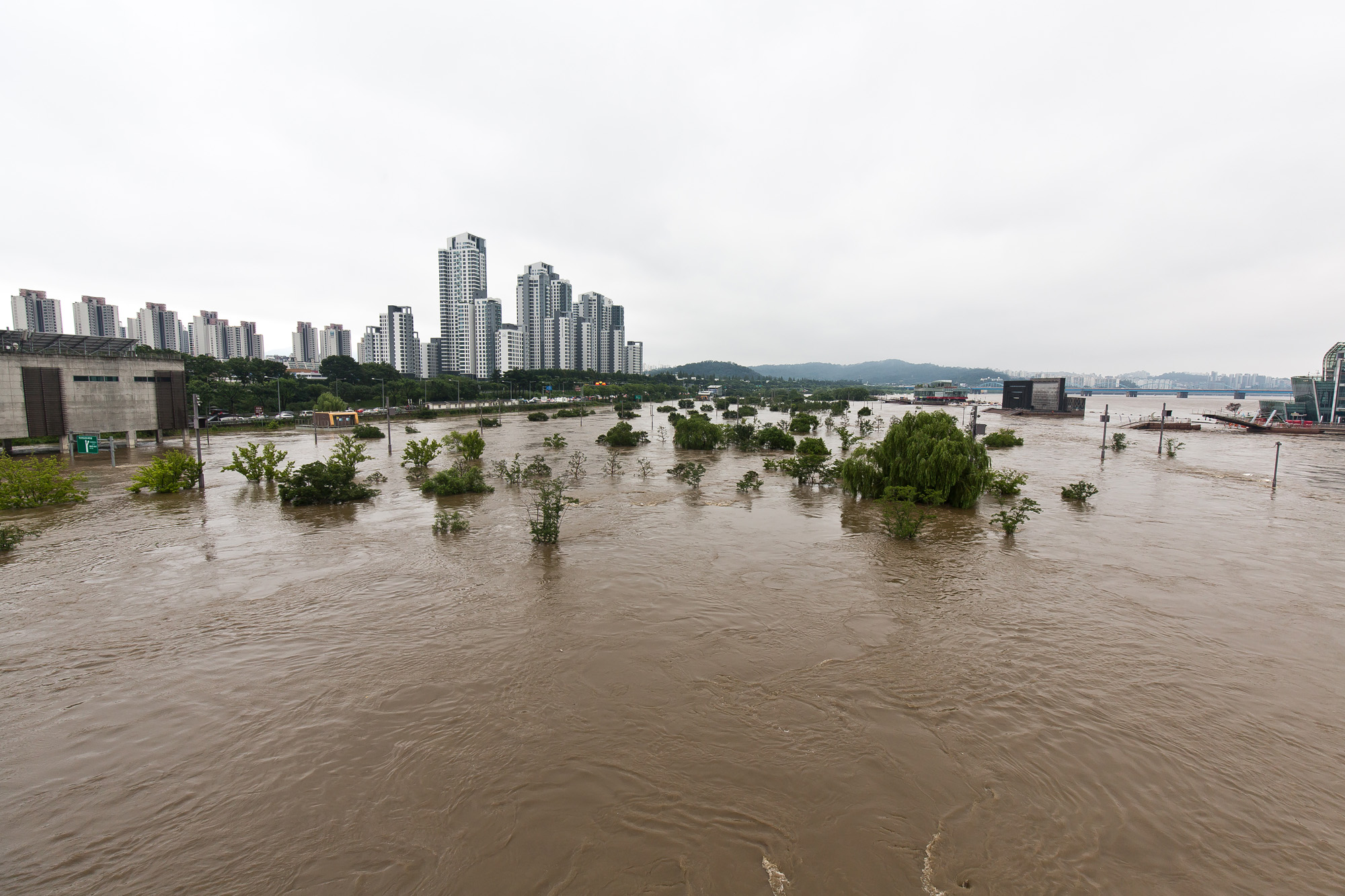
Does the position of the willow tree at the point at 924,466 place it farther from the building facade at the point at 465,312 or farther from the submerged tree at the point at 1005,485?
the building facade at the point at 465,312

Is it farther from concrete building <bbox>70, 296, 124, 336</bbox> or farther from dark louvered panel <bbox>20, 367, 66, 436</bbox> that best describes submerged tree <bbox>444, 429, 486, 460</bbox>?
concrete building <bbox>70, 296, 124, 336</bbox>

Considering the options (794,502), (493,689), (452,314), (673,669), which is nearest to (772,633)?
(673,669)

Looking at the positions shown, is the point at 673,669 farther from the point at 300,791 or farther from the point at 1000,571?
the point at 1000,571

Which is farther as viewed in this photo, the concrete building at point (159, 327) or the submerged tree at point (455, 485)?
the concrete building at point (159, 327)

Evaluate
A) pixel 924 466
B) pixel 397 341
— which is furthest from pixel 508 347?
pixel 924 466

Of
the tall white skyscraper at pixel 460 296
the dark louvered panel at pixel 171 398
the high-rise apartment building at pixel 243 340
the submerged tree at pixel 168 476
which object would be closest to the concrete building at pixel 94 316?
the high-rise apartment building at pixel 243 340

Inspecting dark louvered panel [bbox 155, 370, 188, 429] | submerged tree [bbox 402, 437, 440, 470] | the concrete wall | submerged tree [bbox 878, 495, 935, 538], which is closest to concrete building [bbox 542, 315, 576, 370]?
dark louvered panel [bbox 155, 370, 188, 429]
